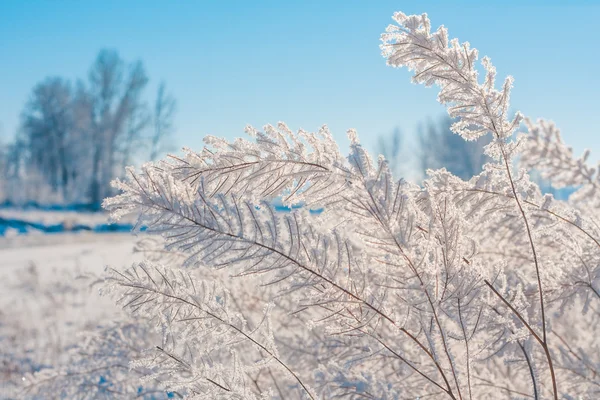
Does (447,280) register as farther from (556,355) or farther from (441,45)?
(556,355)

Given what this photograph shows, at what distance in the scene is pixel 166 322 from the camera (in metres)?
0.96

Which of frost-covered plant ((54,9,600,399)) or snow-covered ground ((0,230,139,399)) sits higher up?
frost-covered plant ((54,9,600,399))

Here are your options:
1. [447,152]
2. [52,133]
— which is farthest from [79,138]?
[447,152]

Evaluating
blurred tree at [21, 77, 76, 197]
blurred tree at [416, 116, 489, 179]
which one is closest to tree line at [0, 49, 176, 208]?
blurred tree at [21, 77, 76, 197]

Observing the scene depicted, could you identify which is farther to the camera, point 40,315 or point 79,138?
point 79,138

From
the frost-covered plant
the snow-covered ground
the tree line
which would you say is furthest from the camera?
the tree line

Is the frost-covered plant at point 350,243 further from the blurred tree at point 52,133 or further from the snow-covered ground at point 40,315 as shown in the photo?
the blurred tree at point 52,133

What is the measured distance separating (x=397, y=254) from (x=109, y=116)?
29592 millimetres

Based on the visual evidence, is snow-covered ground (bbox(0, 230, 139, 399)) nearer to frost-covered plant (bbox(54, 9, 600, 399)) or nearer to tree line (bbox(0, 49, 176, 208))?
frost-covered plant (bbox(54, 9, 600, 399))

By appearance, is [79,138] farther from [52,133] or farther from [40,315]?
[40,315]

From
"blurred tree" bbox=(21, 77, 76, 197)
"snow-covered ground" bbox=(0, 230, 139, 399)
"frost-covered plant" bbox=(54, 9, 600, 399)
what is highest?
"blurred tree" bbox=(21, 77, 76, 197)

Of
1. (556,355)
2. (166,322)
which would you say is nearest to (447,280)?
(166,322)

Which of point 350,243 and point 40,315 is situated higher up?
point 350,243

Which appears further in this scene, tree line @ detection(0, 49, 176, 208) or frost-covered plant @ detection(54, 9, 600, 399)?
tree line @ detection(0, 49, 176, 208)
